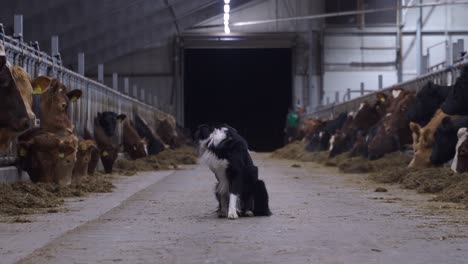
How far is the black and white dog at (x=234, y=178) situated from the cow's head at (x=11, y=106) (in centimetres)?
207

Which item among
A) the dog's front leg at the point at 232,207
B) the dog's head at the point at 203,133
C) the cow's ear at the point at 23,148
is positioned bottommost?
the dog's front leg at the point at 232,207

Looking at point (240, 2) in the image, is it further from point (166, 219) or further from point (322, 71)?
point (166, 219)

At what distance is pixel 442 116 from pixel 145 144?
34.3ft

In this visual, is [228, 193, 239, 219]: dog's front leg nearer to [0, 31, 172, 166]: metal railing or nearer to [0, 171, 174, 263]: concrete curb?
[0, 171, 174, 263]: concrete curb

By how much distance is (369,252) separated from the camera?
7.07 metres

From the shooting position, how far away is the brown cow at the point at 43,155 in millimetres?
13281

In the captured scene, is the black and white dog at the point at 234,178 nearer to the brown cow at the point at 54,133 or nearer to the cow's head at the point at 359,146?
the brown cow at the point at 54,133

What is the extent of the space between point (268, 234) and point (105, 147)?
1132cm

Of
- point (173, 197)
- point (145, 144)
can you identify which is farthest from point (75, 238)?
point (145, 144)

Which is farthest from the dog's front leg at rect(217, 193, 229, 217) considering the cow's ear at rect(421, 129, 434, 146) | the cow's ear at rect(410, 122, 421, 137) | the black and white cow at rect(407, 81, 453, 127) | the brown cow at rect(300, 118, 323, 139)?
the brown cow at rect(300, 118, 323, 139)

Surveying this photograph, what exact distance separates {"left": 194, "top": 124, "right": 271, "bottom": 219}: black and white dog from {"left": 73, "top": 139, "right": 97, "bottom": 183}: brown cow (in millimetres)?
5366

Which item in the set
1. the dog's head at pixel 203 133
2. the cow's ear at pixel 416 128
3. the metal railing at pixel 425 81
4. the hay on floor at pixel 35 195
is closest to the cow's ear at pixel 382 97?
the metal railing at pixel 425 81

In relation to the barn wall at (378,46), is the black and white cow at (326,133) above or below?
below

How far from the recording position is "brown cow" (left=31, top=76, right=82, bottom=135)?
44.6ft
